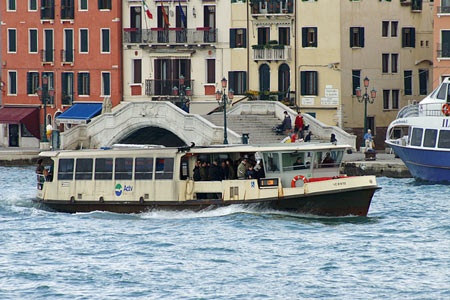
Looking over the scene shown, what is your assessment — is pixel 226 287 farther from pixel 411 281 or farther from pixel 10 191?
pixel 10 191

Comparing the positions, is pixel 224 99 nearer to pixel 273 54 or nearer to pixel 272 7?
pixel 273 54

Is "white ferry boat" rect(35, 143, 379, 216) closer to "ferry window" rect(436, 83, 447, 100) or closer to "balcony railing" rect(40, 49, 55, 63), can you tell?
"ferry window" rect(436, 83, 447, 100)

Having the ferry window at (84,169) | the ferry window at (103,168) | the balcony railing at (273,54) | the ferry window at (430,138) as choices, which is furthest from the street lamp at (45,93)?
the ferry window at (103,168)

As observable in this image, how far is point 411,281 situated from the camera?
26.1 meters

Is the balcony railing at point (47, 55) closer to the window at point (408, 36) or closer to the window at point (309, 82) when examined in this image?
the window at point (309, 82)

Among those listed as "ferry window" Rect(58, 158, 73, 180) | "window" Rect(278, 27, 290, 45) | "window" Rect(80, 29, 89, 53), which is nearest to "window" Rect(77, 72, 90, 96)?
"window" Rect(80, 29, 89, 53)

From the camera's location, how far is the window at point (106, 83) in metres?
64.8

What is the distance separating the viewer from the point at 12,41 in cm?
6688

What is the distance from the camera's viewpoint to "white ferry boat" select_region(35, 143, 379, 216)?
108ft

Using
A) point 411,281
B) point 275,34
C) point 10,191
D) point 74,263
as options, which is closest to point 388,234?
point 411,281

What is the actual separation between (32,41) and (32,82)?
232 centimetres

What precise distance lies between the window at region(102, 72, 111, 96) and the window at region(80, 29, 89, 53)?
68.2 inches

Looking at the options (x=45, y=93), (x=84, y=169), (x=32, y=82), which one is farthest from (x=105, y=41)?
(x=84, y=169)

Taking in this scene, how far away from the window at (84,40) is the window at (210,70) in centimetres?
698
